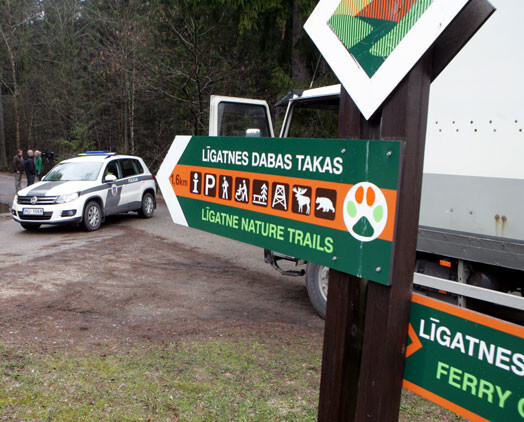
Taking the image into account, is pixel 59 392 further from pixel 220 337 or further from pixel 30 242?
pixel 30 242

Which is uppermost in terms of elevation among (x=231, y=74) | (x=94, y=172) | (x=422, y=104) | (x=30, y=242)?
(x=231, y=74)

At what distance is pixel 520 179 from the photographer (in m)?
3.47

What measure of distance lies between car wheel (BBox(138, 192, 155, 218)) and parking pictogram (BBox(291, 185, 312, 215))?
40.0 feet

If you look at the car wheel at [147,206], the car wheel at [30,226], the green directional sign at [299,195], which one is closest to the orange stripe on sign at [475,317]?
the green directional sign at [299,195]

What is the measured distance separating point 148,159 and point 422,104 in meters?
23.9

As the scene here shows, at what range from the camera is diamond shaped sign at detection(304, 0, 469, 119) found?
1268mm

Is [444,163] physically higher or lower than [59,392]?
higher

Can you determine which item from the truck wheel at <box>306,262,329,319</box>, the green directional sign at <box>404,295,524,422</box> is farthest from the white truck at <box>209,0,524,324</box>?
the green directional sign at <box>404,295,524,422</box>

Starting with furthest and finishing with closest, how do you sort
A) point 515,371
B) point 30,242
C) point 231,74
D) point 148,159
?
point 148,159, point 231,74, point 30,242, point 515,371

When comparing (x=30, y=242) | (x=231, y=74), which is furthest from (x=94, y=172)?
(x=231, y=74)

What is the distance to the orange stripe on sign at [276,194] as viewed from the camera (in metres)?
1.37

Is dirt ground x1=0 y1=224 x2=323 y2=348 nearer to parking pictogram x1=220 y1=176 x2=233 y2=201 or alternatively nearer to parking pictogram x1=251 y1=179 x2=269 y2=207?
parking pictogram x1=220 y1=176 x2=233 y2=201

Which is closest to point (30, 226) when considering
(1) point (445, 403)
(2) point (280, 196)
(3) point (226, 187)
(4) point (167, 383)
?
(4) point (167, 383)

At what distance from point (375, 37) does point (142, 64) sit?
59.4ft
